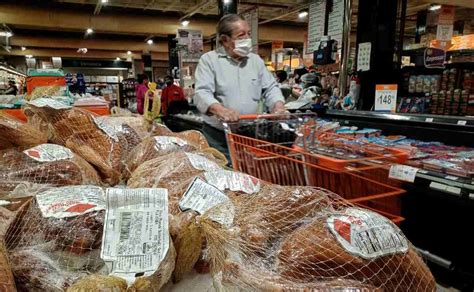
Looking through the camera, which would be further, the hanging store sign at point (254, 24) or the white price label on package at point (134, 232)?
the hanging store sign at point (254, 24)

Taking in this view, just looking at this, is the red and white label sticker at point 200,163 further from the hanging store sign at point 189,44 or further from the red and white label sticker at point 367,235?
the hanging store sign at point 189,44

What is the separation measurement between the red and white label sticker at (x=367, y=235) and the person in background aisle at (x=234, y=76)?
1642mm

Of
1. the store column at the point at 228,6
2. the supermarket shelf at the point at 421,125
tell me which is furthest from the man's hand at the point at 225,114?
the store column at the point at 228,6

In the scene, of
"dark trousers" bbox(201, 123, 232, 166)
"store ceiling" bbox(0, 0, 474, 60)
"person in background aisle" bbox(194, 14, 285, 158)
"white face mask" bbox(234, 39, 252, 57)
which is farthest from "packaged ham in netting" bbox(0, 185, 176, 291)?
"store ceiling" bbox(0, 0, 474, 60)

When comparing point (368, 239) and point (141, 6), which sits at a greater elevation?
point (141, 6)

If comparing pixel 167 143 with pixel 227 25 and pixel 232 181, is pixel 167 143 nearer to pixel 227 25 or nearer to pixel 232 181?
pixel 232 181

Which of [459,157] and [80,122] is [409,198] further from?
[80,122]

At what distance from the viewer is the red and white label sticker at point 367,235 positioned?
1.68ft

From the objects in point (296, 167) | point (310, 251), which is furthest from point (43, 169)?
point (296, 167)

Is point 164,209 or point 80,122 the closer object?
point 164,209

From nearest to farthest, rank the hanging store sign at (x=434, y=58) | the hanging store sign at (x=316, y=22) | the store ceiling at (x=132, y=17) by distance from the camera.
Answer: the hanging store sign at (x=434, y=58) < the hanging store sign at (x=316, y=22) < the store ceiling at (x=132, y=17)

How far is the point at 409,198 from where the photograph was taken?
209cm

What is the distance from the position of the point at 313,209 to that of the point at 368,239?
14cm

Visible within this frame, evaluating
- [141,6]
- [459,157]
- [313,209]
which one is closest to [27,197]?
[313,209]
